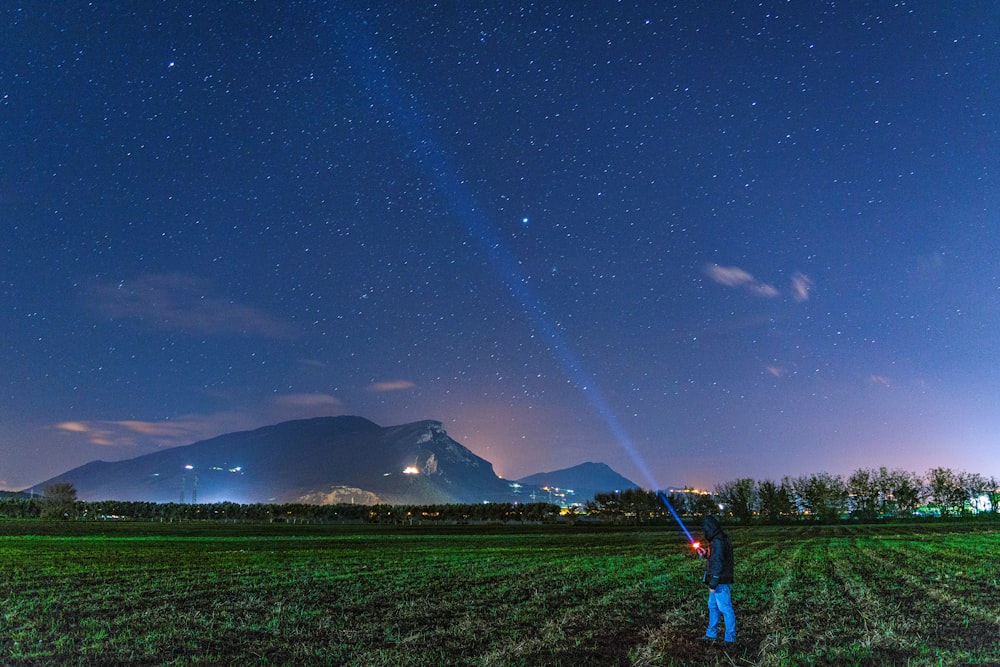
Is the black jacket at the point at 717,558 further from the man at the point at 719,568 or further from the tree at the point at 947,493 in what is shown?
the tree at the point at 947,493

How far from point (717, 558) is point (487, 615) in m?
7.27

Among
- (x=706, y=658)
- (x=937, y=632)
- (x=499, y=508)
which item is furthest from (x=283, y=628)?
(x=499, y=508)

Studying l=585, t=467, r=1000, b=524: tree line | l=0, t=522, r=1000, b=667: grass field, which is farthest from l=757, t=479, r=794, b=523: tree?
l=0, t=522, r=1000, b=667: grass field

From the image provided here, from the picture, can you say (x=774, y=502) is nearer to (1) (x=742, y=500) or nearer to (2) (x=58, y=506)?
(1) (x=742, y=500)

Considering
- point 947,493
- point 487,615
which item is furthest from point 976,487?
point 487,615

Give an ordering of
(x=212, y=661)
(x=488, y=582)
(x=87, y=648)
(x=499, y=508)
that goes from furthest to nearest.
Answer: (x=499, y=508)
(x=488, y=582)
(x=87, y=648)
(x=212, y=661)

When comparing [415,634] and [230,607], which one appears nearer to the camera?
[415,634]

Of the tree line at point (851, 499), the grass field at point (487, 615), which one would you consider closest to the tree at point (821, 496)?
the tree line at point (851, 499)

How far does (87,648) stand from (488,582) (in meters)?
15.4

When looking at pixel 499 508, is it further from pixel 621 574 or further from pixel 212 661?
pixel 212 661

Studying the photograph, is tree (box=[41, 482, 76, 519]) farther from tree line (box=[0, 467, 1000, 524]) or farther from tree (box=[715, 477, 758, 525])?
tree (box=[715, 477, 758, 525])

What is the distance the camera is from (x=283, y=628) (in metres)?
16.7

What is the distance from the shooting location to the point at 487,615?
18547 millimetres

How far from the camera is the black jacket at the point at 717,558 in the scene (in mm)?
14008
